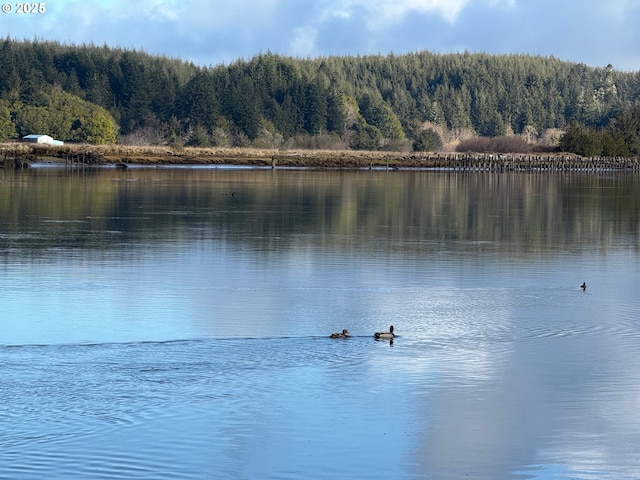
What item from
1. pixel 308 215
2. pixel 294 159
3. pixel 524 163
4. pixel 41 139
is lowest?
pixel 308 215

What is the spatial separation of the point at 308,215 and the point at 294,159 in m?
77.2

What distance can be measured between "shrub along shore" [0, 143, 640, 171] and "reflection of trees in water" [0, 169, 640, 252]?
1585 inches

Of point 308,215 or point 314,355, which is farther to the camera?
point 308,215

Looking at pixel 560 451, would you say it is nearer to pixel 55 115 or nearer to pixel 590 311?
pixel 590 311

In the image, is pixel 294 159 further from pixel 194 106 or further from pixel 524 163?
pixel 194 106

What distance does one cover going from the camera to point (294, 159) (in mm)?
118938

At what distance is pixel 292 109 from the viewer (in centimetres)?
16238

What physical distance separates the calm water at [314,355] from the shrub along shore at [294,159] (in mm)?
73988

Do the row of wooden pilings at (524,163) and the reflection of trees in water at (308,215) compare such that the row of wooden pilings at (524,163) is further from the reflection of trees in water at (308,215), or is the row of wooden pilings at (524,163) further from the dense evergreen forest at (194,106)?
the reflection of trees in water at (308,215)

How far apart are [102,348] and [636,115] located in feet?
456

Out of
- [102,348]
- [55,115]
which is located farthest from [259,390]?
[55,115]

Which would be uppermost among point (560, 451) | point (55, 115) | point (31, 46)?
point (31, 46)

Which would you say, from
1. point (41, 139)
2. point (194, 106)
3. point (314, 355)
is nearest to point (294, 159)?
point (41, 139)

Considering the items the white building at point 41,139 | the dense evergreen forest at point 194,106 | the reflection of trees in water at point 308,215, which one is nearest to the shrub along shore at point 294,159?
the white building at point 41,139
